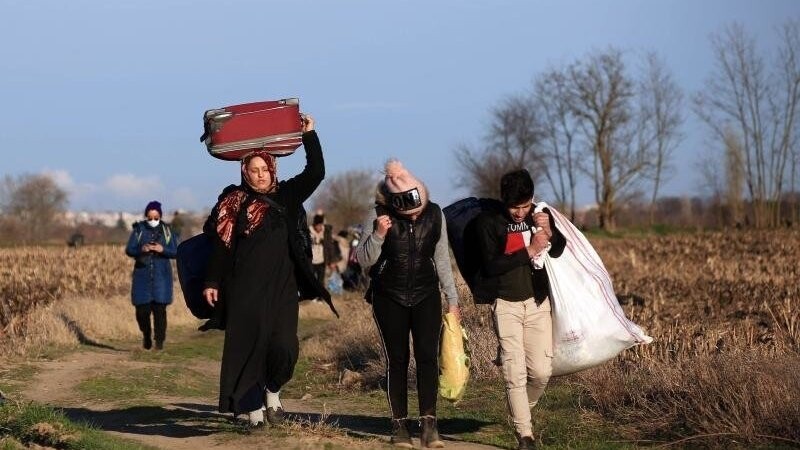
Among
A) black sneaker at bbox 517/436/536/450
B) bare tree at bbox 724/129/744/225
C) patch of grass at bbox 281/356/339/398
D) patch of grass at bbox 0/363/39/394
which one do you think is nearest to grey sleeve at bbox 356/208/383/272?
black sneaker at bbox 517/436/536/450

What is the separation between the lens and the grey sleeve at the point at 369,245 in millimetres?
7793

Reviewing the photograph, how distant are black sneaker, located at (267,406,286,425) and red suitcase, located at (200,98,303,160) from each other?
194cm

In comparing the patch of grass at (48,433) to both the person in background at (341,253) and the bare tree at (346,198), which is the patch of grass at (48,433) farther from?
the bare tree at (346,198)

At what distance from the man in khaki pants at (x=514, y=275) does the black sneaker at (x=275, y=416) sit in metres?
1.81

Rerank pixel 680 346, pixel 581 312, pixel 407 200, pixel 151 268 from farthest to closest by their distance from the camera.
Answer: pixel 151 268 < pixel 680 346 < pixel 581 312 < pixel 407 200

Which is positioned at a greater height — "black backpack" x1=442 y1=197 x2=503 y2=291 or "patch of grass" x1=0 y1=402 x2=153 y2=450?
"black backpack" x1=442 y1=197 x2=503 y2=291

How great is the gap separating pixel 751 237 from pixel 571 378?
33192 millimetres

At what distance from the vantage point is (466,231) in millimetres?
8227

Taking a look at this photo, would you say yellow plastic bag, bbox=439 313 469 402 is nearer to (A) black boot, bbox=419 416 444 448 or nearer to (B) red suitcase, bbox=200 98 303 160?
(A) black boot, bbox=419 416 444 448

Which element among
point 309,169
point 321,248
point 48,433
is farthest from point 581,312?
point 321,248

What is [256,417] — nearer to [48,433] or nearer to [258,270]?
[258,270]

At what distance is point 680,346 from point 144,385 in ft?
18.9

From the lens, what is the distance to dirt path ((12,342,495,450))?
26.8ft

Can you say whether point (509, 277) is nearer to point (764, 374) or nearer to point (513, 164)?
point (764, 374)
